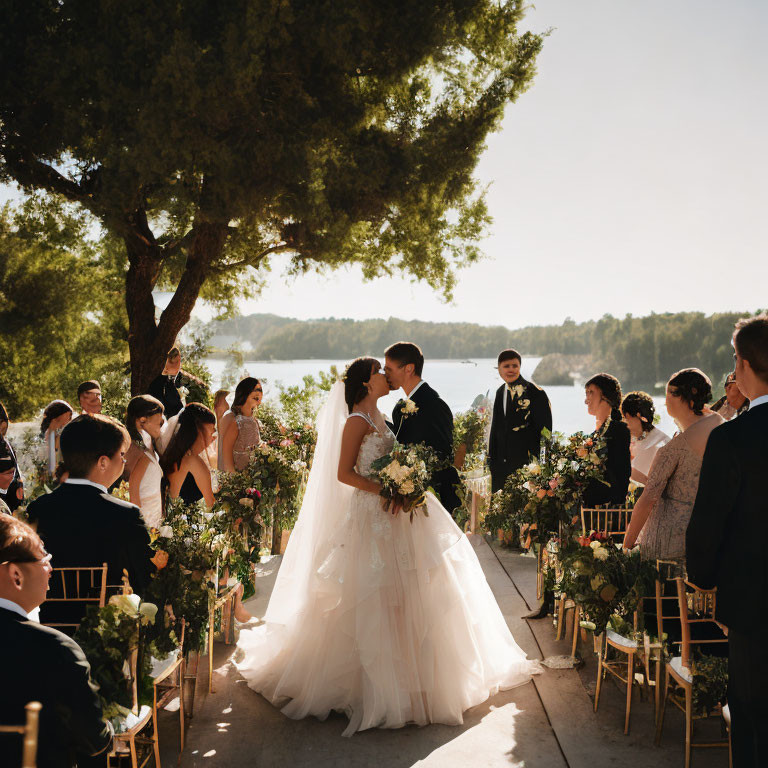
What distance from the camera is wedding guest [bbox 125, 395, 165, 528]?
13.9ft

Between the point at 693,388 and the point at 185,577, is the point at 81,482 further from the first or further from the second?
the point at 693,388

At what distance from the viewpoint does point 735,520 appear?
2412 mm

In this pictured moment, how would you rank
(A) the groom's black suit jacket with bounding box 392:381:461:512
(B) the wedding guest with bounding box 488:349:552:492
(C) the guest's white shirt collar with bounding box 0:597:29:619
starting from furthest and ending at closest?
1. (B) the wedding guest with bounding box 488:349:552:492
2. (A) the groom's black suit jacket with bounding box 392:381:461:512
3. (C) the guest's white shirt collar with bounding box 0:597:29:619

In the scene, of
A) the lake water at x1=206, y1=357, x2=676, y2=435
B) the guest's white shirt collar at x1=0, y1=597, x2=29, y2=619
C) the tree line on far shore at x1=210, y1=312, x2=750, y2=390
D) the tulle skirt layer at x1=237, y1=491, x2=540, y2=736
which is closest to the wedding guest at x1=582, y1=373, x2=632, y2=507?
the lake water at x1=206, y1=357, x2=676, y2=435

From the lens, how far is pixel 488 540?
8133mm

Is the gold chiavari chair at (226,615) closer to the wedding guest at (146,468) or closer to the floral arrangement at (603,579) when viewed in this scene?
the wedding guest at (146,468)

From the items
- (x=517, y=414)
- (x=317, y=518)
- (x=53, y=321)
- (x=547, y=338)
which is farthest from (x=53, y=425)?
(x=53, y=321)

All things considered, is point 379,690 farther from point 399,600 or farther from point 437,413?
point 437,413

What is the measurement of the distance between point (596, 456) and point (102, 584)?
139 inches

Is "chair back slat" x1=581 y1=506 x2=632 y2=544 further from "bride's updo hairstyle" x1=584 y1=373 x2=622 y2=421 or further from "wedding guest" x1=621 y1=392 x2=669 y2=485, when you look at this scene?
"bride's updo hairstyle" x1=584 y1=373 x2=622 y2=421

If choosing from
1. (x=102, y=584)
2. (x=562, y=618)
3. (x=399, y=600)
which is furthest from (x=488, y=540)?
(x=102, y=584)

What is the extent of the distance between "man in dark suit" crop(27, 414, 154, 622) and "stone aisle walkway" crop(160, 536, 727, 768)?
52.3 inches

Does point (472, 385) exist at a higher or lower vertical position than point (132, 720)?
higher

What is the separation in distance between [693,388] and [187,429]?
3283mm
